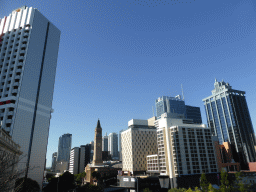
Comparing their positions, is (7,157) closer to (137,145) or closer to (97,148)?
(137,145)

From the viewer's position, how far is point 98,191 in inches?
3017

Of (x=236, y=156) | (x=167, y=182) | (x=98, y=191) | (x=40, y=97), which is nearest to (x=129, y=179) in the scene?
(x=98, y=191)

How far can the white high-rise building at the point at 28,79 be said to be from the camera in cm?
8650

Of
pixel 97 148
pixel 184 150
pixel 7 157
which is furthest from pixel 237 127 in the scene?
pixel 7 157

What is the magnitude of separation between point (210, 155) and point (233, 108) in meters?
106

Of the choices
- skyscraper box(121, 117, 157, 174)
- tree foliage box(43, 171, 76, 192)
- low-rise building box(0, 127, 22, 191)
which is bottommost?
tree foliage box(43, 171, 76, 192)

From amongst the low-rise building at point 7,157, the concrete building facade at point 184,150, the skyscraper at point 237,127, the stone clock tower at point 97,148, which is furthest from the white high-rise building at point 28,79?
the skyscraper at point 237,127

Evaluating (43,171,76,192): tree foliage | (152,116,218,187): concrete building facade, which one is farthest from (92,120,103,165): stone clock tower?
(152,116,218,187): concrete building facade

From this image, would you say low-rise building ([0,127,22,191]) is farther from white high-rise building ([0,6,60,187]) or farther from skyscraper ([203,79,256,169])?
skyscraper ([203,79,256,169])

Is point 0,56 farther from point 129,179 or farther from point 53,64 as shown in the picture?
point 129,179

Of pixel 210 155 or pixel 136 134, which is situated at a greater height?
pixel 136 134

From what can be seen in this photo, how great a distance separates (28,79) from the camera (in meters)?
95.2

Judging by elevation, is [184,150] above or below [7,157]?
above

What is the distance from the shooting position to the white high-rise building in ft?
284
